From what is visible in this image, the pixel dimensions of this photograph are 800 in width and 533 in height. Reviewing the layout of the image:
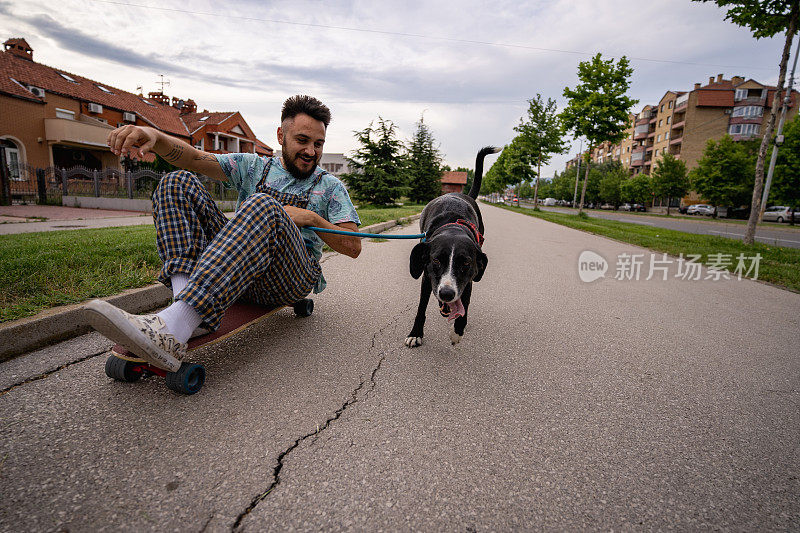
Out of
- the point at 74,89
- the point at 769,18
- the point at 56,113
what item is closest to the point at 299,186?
the point at 769,18

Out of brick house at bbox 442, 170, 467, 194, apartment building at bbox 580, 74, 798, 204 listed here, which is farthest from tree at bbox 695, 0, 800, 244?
brick house at bbox 442, 170, 467, 194

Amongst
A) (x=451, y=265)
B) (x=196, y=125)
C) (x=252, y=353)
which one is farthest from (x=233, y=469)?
(x=196, y=125)

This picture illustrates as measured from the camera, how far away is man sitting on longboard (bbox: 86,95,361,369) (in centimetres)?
179

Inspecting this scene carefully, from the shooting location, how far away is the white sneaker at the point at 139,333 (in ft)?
5.10

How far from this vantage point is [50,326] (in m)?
2.46

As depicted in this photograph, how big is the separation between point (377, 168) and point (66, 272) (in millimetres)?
18626

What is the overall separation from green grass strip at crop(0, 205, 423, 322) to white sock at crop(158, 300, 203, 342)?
149 cm

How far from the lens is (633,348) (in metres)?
3.03

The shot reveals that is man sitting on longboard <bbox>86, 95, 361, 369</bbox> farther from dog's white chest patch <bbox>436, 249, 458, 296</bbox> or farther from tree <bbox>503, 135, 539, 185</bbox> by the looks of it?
tree <bbox>503, 135, 539, 185</bbox>

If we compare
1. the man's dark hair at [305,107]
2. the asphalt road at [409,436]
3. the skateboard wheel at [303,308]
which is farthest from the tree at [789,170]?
the skateboard wheel at [303,308]

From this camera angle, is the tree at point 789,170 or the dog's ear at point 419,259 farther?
the tree at point 789,170

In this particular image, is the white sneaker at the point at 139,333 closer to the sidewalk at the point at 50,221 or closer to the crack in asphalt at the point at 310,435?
the crack in asphalt at the point at 310,435

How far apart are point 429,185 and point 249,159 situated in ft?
106

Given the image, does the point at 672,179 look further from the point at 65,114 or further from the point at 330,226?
the point at 65,114
